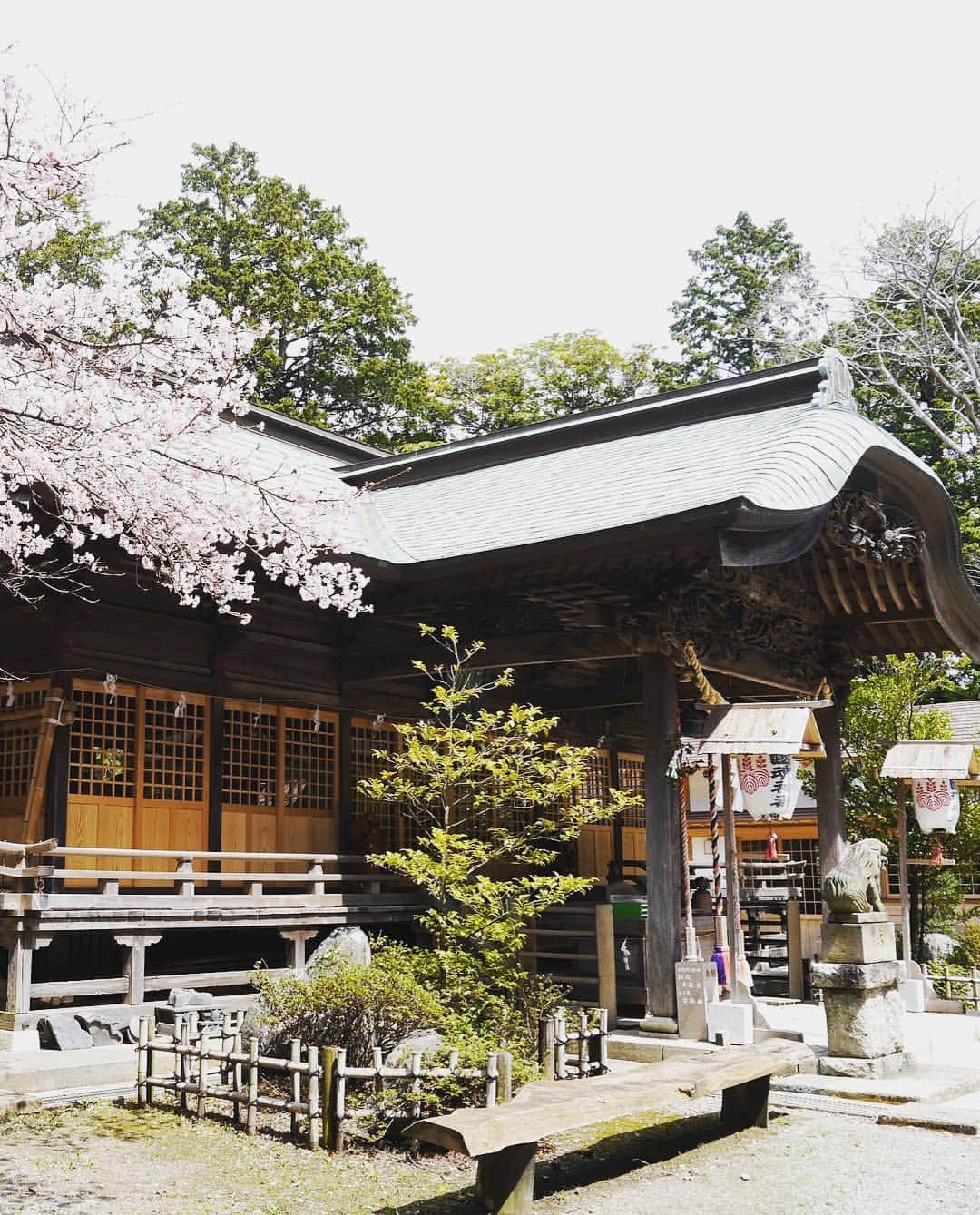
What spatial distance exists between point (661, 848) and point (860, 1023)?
214 centimetres

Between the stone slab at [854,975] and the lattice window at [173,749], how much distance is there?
6.25m

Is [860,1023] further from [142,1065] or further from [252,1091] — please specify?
[142,1065]

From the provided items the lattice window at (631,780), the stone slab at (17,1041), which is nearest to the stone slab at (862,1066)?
the stone slab at (17,1041)

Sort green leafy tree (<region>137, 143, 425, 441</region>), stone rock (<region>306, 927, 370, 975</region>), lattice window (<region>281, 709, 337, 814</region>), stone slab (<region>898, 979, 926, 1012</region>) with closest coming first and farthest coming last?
1. stone rock (<region>306, 927, 370, 975</region>)
2. stone slab (<region>898, 979, 926, 1012</region>)
3. lattice window (<region>281, 709, 337, 814</region>)
4. green leafy tree (<region>137, 143, 425, 441</region>)

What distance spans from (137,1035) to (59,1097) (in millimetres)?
633

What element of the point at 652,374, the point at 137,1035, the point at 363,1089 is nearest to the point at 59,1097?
the point at 137,1035

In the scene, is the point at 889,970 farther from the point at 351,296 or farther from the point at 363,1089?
the point at 351,296

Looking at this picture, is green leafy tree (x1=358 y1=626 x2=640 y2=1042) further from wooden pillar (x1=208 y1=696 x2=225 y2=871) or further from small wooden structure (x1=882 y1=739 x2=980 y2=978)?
small wooden structure (x1=882 y1=739 x2=980 y2=978)

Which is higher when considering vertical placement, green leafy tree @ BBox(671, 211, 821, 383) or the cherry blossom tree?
green leafy tree @ BBox(671, 211, 821, 383)

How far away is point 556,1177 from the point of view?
6.61 metres

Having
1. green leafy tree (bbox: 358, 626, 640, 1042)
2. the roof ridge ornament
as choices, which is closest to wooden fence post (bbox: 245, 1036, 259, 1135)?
green leafy tree (bbox: 358, 626, 640, 1042)

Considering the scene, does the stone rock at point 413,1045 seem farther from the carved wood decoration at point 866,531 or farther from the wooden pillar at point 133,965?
the carved wood decoration at point 866,531

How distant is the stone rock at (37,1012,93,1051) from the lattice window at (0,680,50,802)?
256 cm

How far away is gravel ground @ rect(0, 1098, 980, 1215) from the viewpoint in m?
5.96
